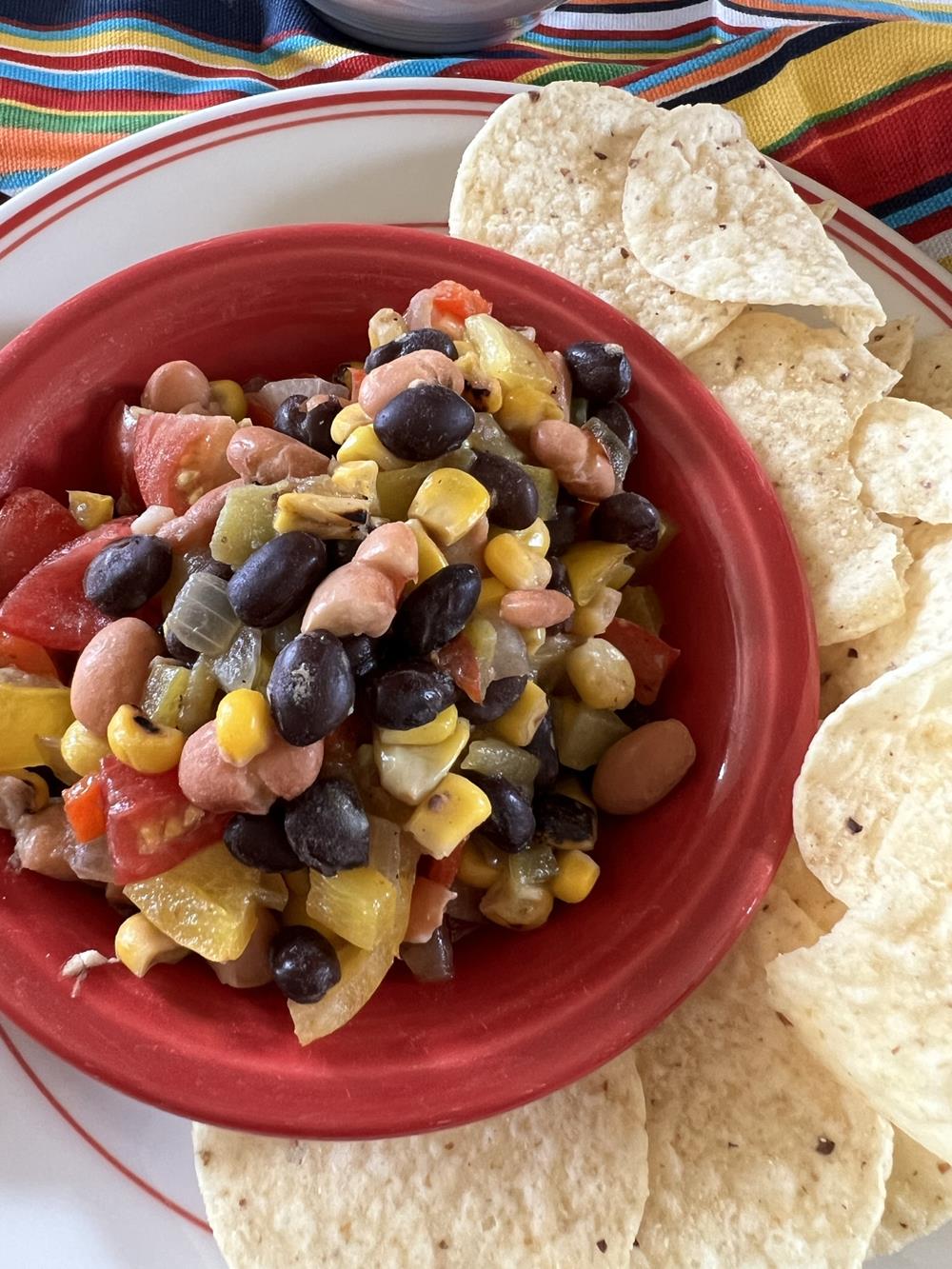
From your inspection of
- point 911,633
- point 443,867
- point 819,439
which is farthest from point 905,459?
point 443,867

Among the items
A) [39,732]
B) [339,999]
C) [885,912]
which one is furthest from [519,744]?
[39,732]

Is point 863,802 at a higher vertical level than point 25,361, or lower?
lower

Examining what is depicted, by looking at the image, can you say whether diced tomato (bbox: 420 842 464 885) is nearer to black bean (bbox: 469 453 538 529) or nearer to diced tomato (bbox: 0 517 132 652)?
black bean (bbox: 469 453 538 529)

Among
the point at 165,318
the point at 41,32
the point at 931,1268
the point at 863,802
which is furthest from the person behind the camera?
the point at 41,32

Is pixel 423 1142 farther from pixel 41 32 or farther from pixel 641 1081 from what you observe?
pixel 41 32

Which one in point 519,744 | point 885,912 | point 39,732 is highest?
point 39,732

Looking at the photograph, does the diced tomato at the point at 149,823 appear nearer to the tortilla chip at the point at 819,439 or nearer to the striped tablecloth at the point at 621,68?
the tortilla chip at the point at 819,439
